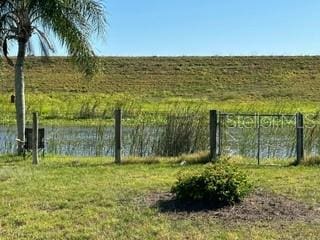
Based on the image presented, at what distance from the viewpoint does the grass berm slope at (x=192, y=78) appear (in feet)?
169

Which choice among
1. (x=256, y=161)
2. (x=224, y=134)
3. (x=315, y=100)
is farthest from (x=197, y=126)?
(x=315, y=100)

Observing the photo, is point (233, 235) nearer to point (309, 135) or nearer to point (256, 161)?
point (256, 161)

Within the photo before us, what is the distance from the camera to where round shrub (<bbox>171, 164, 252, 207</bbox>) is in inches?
369

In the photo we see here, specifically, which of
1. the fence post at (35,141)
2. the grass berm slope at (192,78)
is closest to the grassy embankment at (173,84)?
the grass berm slope at (192,78)

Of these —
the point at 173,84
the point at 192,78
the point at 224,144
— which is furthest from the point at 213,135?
the point at 192,78

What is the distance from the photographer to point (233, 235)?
793 cm

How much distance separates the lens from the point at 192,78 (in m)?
57.7

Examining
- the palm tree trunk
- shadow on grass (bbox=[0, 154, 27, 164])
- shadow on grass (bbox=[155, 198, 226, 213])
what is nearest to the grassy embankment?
the palm tree trunk

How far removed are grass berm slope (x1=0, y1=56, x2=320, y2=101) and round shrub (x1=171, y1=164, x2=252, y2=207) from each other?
127 ft

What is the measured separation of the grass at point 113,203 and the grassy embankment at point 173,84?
24.3 metres

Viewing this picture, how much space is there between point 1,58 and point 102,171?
6467mm

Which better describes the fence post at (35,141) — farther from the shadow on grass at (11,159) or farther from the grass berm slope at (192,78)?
the grass berm slope at (192,78)

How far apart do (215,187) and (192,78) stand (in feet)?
159

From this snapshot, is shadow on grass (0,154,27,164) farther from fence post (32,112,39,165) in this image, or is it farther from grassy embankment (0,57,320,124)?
grassy embankment (0,57,320,124)
